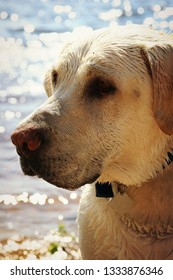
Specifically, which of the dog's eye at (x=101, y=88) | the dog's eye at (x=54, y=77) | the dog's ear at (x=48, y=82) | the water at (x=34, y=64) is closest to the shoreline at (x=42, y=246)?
the water at (x=34, y=64)

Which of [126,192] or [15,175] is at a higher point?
[126,192]

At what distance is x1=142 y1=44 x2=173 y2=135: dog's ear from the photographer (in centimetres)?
218

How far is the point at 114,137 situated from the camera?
2217 mm

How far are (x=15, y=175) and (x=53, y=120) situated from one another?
1.16 m

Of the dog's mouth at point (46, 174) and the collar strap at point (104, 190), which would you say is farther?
the collar strap at point (104, 190)

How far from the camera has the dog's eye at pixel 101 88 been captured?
7.09ft

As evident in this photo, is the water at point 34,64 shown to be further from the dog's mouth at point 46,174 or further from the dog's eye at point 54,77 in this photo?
the dog's mouth at point 46,174

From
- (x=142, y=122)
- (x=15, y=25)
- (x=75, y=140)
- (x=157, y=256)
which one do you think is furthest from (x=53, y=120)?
(x=15, y=25)

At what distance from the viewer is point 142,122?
224cm

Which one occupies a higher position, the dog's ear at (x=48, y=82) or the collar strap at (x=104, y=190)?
the dog's ear at (x=48, y=82)

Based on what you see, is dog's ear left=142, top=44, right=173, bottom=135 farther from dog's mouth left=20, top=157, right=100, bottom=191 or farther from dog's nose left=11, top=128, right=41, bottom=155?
dog's nose left=11, top=128, right=41, bottom=155

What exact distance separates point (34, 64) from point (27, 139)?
1.44 m

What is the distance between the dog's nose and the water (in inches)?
42.7
